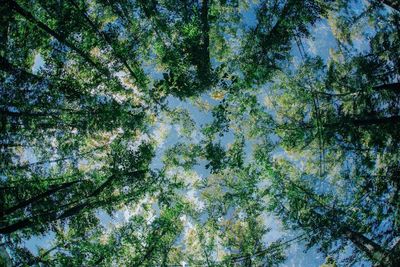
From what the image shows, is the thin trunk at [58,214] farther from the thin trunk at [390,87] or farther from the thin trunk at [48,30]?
the thin trunk at [390,87]

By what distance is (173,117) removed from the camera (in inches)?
529

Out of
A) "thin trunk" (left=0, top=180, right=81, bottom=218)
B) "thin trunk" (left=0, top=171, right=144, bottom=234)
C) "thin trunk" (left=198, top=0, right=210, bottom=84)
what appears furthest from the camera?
"thin trunk" (left=198, top=0, right=210, bottom=84)

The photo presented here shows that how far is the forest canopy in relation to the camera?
29.9ft

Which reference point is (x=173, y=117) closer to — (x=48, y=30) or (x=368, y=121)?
(x=48, y=30)

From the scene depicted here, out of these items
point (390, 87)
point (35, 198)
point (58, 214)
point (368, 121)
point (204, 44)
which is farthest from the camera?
point (204, 44)

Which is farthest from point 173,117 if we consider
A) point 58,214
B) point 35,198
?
point 35,198

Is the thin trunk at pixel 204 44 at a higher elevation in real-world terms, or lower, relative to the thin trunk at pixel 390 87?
higher

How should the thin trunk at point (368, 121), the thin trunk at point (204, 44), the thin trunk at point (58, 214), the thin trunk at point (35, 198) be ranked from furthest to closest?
the thin trunk at point (204, 44) → the thin trunk at point (368, 121) → the thin trunk at point (58, 214) → the thin trunk at point (35, 198)

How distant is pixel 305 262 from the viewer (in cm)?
10156

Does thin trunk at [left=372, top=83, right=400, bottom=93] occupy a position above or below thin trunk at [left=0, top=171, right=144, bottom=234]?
below

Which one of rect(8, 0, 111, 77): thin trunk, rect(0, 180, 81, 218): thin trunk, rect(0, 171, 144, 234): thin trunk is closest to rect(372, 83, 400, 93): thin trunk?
rect(0, 171, 144, 234): thin trunk

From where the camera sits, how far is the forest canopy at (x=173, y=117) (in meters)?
9.12

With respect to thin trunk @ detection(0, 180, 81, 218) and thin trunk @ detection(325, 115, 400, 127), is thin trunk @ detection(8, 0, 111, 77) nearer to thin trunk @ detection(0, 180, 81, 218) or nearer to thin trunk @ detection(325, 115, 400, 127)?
thin trunk @ detection(0, 180, 81, 218)

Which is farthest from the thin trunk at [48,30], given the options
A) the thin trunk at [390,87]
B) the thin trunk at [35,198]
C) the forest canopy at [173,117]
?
the thin trunk at [390,87]
